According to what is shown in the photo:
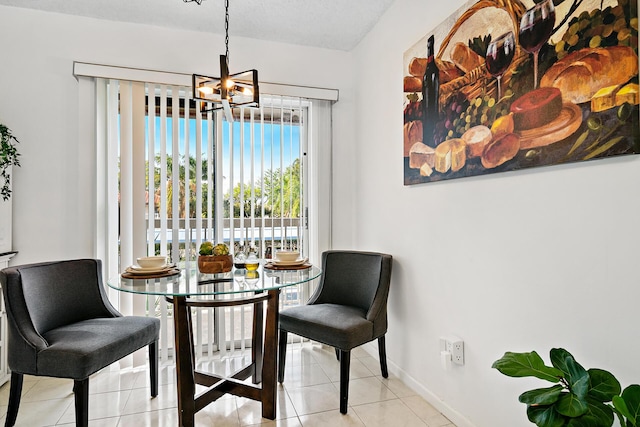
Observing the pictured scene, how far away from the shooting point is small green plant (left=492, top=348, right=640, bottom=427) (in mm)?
908

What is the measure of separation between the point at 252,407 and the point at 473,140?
1906 millimetres

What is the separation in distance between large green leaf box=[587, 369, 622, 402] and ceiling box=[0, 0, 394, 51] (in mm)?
2469

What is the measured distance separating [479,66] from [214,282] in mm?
1697

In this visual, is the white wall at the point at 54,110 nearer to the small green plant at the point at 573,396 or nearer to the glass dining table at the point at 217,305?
the glass dining table at the point at 217,305

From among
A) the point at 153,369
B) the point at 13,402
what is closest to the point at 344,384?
the point at 153,369

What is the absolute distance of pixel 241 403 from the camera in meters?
2.15

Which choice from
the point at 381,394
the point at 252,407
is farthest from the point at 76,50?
the point at 381,394

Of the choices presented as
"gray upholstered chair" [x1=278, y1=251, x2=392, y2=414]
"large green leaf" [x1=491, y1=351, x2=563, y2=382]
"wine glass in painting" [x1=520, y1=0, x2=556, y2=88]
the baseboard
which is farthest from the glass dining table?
"wine glass in painting" [x1=520, y1=0, x2=556, y2=88]

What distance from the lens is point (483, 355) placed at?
69.2 inches

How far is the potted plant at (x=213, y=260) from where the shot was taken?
2.08 m

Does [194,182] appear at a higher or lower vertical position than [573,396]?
higher

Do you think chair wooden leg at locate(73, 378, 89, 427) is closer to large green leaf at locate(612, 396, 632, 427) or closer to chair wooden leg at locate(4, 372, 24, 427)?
chair wooden leg at locate(4, 372, 24, 427)

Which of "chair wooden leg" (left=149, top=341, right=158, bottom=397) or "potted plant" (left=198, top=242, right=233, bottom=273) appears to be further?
"chair wooden leg" (left=149, top=341, right=158, bottom=397)

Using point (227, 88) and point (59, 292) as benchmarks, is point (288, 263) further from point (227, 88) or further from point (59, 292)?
point (59, 292)
